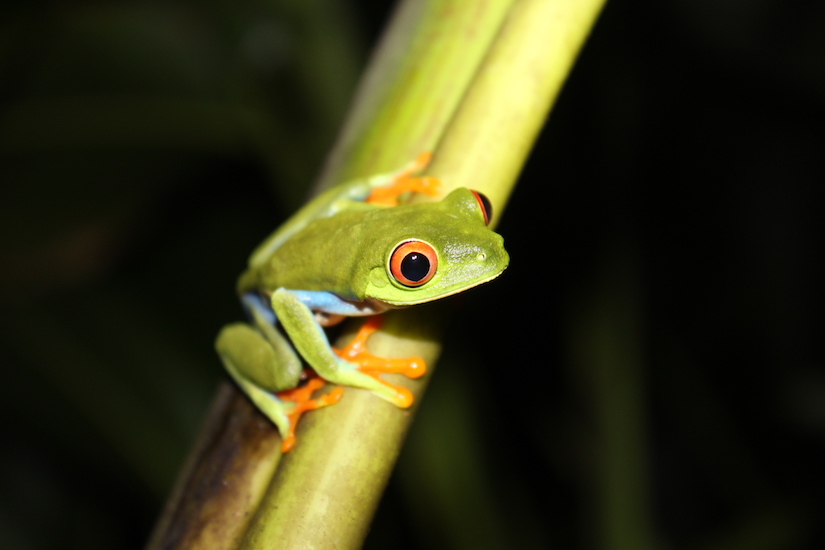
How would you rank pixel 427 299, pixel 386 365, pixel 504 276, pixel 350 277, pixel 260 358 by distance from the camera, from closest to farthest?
pixel 386 365 < pixel 427 299 < pixel 350 277 < pixel 260 358 < pixel 504 276

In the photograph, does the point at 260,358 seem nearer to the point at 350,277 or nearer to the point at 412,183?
the point at 350,277

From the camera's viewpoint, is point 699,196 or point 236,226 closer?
point 236,226

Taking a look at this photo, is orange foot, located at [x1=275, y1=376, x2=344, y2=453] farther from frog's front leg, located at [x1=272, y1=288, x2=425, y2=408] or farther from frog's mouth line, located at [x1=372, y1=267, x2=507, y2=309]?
frog's mouth line, located at [x1=372, y1=267, x2=507, y2=309]

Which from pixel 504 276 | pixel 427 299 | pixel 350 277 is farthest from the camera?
pixel 504 276

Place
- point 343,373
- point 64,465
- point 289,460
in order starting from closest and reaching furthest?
point 289,460
point 343,373
point 64,465

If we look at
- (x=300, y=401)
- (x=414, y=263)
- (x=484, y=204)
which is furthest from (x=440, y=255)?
(x=300, y=401)

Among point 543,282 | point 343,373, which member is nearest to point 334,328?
point 343,373

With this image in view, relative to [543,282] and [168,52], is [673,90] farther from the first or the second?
[168,52]

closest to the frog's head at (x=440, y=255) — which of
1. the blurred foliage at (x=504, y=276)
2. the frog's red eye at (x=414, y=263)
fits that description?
the frog's red eye at (x=414, y=263)
